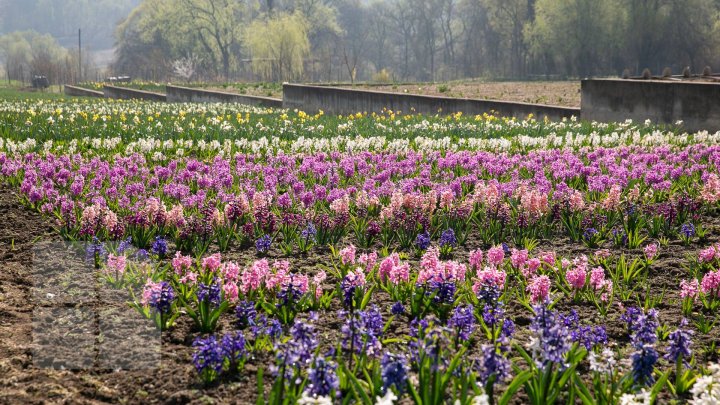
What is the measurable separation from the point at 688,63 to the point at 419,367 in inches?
2423

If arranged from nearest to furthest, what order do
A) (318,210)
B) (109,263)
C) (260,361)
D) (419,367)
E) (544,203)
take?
(419,367) → (260,361) → (109,263) → (544,203) → (318,210)

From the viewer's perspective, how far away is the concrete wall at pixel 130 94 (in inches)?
1617

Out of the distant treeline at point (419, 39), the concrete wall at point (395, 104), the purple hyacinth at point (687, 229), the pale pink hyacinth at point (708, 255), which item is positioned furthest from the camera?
the distant treeline at point (419, 39)

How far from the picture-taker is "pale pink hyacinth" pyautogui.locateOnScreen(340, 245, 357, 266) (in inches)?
212

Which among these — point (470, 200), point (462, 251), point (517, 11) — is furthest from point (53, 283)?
point (517, 11)

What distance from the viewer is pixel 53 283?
5.34 m

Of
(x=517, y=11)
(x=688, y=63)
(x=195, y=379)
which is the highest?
(x=517, y=11)

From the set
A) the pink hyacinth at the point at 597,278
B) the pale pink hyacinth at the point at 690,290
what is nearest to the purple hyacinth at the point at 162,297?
the pink hyacinth at the point at 597,278

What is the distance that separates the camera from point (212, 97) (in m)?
35.4

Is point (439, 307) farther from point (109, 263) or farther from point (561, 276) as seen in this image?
point (109, 263)

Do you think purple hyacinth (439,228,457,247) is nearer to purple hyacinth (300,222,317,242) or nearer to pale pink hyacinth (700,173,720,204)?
purple hyacinth (300,222,317,242)

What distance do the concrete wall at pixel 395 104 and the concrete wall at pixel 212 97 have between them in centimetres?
111

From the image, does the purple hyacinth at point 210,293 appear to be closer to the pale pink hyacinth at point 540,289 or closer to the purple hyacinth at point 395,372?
the purple hyacinth at point 395,372

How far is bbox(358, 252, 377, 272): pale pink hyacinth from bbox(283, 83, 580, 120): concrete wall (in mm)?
14473
